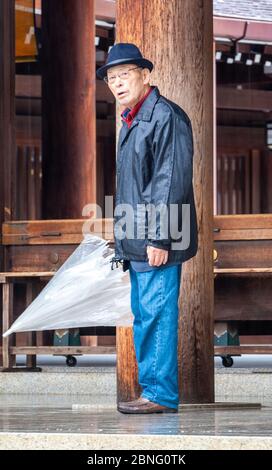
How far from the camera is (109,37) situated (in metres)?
13.4

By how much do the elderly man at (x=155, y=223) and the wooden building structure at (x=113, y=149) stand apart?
529 mm

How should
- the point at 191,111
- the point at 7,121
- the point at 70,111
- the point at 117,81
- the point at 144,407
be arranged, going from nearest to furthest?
the point at 144,407 < the point at 117,81 < the point at 191,111 < the point at 7,121 < the point at 70,111

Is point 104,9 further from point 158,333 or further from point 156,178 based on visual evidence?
point 158,333

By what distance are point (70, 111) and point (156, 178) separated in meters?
5.89

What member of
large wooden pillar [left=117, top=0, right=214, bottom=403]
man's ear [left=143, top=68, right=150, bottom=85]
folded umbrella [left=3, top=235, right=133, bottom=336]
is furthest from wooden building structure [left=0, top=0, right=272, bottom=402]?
folded umbrella [left=3, top=235, right=133, bottom=336]

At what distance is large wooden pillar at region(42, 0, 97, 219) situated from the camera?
11.6 metres

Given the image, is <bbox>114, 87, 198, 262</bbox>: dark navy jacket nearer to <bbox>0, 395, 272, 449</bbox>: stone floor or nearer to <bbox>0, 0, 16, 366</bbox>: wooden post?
<bbox>0, 395, 272, 449</bbox>: stone floor

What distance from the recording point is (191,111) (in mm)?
6504

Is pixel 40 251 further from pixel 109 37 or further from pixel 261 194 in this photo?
pixel 261 194

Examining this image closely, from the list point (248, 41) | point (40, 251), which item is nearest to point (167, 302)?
point (40, 251)

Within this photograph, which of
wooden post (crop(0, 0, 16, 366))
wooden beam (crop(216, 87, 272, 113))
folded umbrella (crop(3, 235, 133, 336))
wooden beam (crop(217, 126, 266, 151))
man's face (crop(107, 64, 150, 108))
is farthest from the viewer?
wooden beam (crop(217, 126, 266, 151))

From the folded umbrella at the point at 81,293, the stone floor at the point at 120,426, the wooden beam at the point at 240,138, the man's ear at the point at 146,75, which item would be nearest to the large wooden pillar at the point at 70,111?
the folded umbrella at the point at 81,293

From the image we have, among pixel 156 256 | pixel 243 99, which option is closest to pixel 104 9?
pixel 243 99

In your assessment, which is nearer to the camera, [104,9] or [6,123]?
[6,123]
